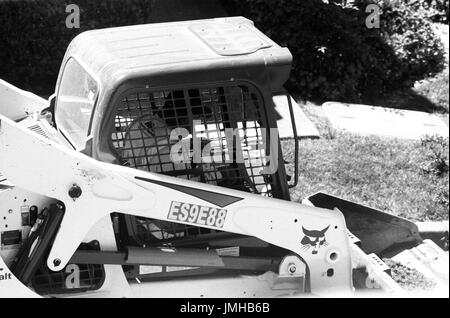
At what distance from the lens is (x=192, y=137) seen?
478cm

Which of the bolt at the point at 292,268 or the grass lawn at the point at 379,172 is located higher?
the bolt at the point at 292,268

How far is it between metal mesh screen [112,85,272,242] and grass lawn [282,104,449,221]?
245 centimetres

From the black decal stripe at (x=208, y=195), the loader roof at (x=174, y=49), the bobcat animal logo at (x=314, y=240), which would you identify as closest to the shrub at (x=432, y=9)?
the loader roof at (x=174, y=49)

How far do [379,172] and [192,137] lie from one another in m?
3.48

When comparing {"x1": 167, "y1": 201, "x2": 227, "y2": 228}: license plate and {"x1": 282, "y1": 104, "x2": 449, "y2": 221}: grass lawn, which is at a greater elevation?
{"x1": 167, "y1": 201, "x2": 227, "y2": 228}: license plate

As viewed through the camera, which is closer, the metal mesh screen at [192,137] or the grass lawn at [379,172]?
the metal mesh screen at [192,137]

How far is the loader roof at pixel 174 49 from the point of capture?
464 centimetres

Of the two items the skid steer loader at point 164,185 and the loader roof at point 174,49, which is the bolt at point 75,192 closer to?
the skid steer loader at point 164,185

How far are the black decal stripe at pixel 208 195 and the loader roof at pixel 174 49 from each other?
62 centimetres

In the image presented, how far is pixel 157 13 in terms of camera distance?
1012cm

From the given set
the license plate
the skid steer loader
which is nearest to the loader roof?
the skid steer loader

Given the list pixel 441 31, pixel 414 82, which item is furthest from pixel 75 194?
pixel 441 31

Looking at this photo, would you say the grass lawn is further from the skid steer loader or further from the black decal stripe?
the black decal stripe

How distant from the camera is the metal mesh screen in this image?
15.6 feet
